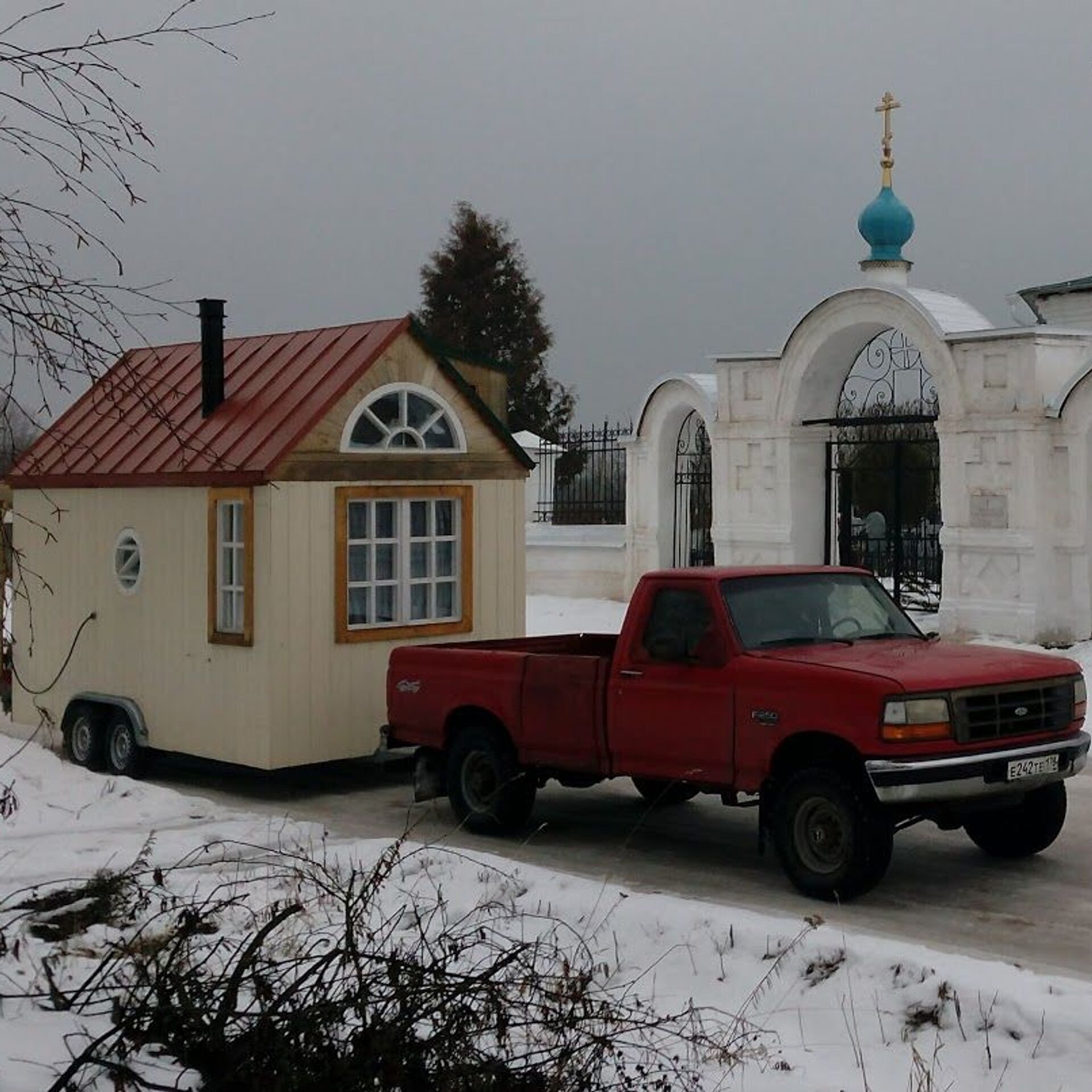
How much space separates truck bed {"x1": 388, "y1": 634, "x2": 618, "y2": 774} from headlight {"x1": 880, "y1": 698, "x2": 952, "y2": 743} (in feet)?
6.33

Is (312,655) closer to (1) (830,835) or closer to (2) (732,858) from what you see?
(2) (732,858)

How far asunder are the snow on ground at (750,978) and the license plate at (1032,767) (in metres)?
1.58

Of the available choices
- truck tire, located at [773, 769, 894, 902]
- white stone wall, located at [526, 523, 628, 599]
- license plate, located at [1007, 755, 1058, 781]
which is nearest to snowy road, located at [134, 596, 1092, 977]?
truck tire, located at [773, 769, 894, 902]

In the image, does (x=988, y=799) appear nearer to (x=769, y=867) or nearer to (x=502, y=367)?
(x=769, y=867)

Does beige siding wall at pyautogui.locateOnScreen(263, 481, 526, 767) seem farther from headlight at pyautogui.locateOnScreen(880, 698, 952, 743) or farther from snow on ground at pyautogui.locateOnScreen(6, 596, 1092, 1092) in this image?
headlight at pyautogui.locateOnScreen(880, 698, 952, 743)

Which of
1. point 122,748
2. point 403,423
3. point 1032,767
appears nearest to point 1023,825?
point 1032,767

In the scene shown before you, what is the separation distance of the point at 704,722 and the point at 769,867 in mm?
979

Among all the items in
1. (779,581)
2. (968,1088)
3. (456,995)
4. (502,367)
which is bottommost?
(968,1088)

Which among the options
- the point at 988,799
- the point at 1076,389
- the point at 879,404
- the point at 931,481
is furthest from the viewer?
the point at 931,481

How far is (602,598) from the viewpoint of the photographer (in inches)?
1039

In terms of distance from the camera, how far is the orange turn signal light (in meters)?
8.81

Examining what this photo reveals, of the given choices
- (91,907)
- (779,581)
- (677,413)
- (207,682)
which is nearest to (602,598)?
(677,413)

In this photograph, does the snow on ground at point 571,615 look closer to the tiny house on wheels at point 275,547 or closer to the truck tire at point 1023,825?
the tiny house on wheels at point 275,547

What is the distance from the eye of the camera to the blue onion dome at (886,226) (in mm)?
23844
